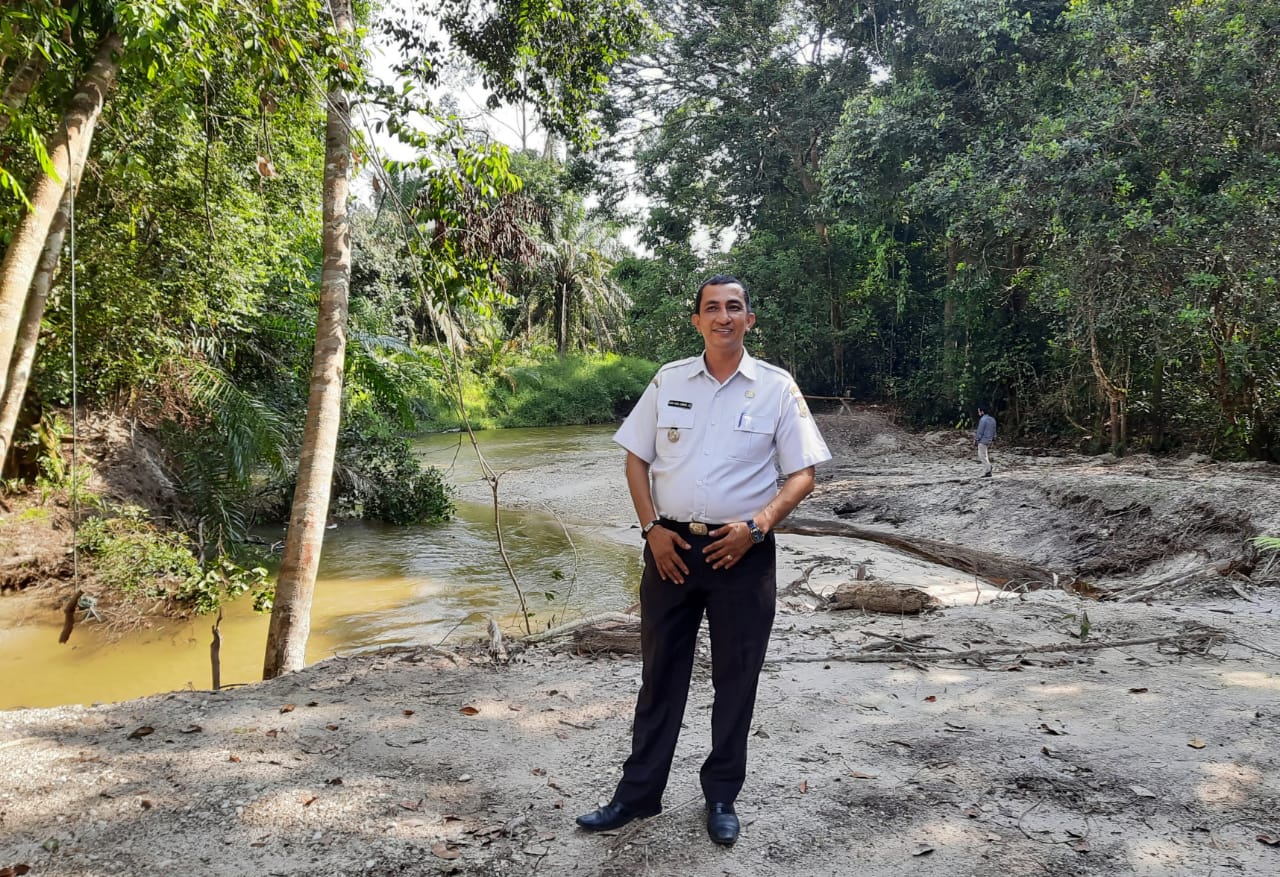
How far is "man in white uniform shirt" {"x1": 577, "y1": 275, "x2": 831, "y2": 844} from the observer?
2682mm

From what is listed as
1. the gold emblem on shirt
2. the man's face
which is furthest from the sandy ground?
the man's face

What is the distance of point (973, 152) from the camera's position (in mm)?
16625

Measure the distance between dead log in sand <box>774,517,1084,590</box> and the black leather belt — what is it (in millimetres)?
6155

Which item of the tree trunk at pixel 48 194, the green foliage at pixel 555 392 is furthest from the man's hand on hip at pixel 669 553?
the green foliage at pixel 555 392

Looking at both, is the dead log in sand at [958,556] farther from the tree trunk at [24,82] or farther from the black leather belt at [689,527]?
the tree trunk at [24,82]

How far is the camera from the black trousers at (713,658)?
2.68 m

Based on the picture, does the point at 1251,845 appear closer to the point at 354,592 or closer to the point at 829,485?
the point at 354,592

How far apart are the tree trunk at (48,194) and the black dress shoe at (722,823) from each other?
4.59 metres

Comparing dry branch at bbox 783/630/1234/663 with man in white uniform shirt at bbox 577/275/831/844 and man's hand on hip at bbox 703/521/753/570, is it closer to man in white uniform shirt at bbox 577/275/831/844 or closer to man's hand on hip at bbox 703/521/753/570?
man in white uniform shirt at bbox 577/275/831/844

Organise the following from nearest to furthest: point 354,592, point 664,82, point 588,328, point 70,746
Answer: point 70,746 < point 354,592 < point 664,82 < point 588,328

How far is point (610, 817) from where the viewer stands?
9.32 feet

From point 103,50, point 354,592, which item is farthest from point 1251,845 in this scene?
point 354,592

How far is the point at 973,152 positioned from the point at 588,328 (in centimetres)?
2238

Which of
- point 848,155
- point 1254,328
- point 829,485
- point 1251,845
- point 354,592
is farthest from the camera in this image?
point 848,155
